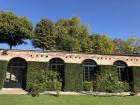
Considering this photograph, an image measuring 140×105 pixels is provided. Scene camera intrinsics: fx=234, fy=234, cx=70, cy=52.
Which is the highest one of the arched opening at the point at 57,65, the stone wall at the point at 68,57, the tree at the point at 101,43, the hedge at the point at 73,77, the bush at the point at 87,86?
the tree at the point at 101,43

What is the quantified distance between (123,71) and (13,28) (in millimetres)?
23439

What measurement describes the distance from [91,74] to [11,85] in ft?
30.3

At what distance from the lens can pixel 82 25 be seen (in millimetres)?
55094

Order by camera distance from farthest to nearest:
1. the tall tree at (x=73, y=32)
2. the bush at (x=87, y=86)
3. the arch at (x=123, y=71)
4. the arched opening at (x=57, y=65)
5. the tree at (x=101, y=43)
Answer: the tree at (x=101, y=43)
the tall tree at (x=73, y=32)
the arch at (x=123, y=71)
the arched opening at (x=57, y=65)
the bush at (x=87, y=86)

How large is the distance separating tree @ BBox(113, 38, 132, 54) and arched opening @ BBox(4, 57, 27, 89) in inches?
1561

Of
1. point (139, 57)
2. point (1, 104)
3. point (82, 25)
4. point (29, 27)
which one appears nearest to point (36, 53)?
point (1, 104)

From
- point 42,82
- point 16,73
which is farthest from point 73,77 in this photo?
point 16,73

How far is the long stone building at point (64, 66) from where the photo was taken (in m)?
25.3

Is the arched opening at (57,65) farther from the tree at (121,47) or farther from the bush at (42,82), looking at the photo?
the tree at (121,47)

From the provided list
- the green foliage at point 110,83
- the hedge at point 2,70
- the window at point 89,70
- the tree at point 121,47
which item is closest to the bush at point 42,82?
the hedge at point 2,70

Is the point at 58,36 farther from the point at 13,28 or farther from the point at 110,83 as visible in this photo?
the point at 110,83

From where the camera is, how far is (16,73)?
25.9m

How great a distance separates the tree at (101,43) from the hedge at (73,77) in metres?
27.7

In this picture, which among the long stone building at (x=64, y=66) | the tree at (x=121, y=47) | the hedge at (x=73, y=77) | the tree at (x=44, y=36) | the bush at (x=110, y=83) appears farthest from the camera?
the tree at (x=121, y=47)
